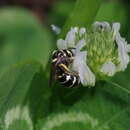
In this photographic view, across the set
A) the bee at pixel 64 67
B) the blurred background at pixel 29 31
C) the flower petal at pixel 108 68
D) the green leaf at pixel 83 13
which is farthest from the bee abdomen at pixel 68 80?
the blurred background at pixel 29 31

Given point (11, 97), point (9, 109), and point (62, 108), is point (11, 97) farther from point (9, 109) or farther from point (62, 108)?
point (62, 108)

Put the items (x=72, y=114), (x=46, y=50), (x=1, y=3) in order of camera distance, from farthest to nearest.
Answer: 1. (x=1, y=3)
2. (x=46, y=50)
3. (x=72, y=114)

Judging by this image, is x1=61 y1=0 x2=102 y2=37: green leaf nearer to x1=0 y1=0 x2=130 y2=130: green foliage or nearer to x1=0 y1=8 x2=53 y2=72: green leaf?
x1=0 y1=0 x2=130 y2=130: green foliage

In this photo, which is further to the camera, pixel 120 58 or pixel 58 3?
pixel 58 3

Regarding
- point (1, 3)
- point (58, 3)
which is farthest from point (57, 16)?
point (1, 3)

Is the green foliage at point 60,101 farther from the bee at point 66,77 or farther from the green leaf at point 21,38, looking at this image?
the green leaf at point 21,38

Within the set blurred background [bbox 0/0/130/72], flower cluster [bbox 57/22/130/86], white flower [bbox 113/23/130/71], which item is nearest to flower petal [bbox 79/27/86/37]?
flower cluster [bbox 57/22/130/86]
